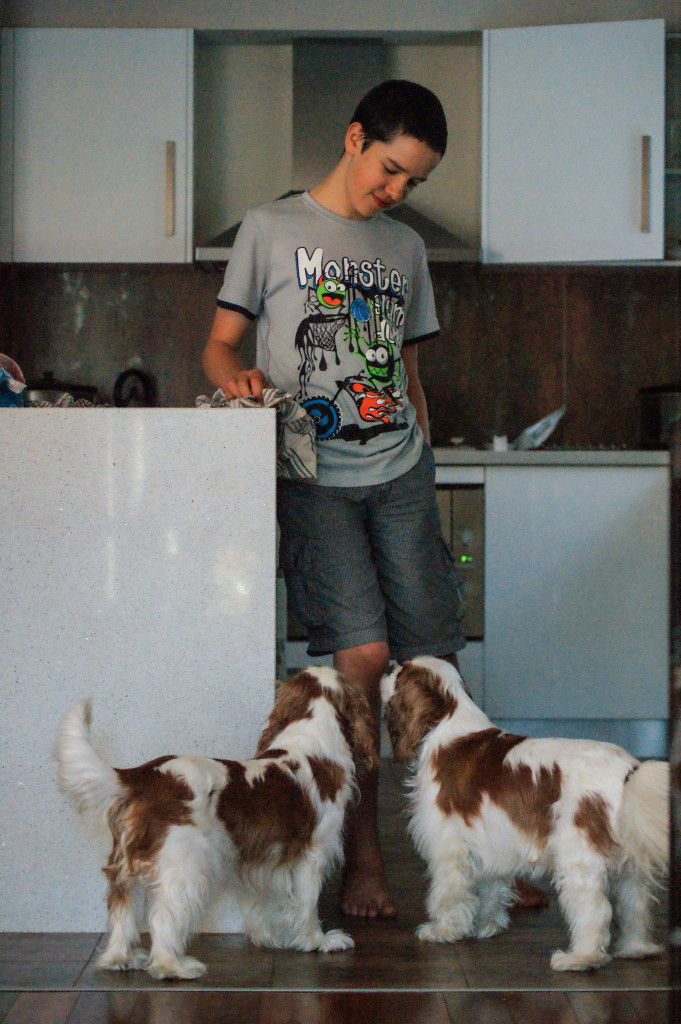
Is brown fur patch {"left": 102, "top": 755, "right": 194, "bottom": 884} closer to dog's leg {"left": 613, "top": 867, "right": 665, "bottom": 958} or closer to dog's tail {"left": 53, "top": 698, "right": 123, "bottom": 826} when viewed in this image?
dog's tail {"left": 53, "top": 698, "right": 123, "bottom": 826}

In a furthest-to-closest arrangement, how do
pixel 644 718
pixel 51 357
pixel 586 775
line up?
pixel 51 357 → pixel 644 718 → pixel 586 775

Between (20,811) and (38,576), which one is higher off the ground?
(38,576)

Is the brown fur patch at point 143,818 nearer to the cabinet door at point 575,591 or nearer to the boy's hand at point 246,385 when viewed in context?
the boy's hand at point 246,385

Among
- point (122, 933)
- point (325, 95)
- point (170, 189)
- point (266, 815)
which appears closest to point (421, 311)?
point (266, 815)

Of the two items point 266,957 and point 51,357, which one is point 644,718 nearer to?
point 266,957

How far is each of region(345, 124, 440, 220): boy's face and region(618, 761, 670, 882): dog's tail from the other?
1078mm

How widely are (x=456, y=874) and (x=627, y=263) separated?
2.56 meters

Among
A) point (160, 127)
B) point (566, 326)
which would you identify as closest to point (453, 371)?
point (566, 326)

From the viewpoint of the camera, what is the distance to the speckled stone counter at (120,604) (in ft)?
5.69

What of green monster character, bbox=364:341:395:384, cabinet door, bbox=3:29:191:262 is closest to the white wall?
cabinet door, bbox=3:29:191:262

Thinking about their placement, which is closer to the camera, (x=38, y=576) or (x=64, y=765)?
(x=64, y=765)

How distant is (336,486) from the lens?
1916 millimetres

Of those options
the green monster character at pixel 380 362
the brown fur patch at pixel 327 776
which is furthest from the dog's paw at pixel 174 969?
the green monster character at pixel 380 362

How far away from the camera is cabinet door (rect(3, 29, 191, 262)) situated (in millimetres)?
3561
